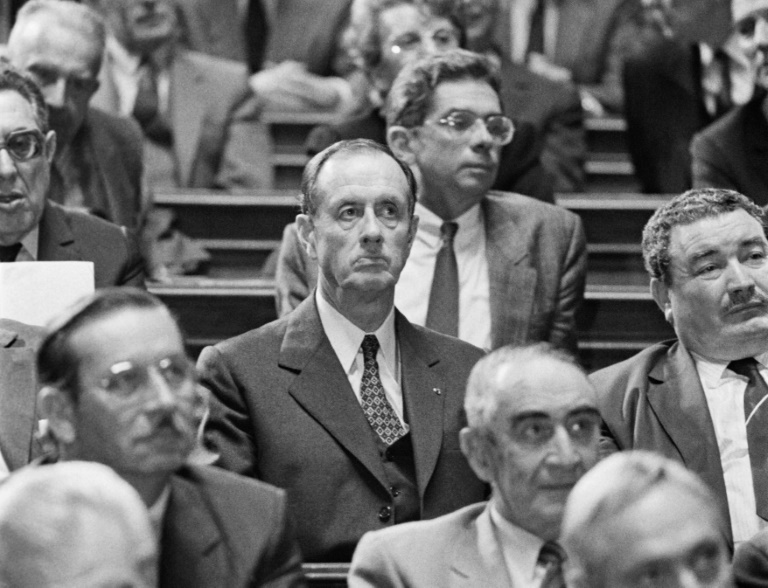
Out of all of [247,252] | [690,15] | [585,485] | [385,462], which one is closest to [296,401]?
[385,462]

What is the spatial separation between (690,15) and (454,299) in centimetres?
196

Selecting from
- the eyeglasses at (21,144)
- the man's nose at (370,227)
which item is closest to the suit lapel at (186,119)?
the eyeglasses at (21,144)

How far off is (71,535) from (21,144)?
1657 millimetres

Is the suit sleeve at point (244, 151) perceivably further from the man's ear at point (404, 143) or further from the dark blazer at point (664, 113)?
the man's ear at point (404, 143)

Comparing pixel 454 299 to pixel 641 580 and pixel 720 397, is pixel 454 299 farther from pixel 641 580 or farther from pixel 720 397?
pixel 641 580

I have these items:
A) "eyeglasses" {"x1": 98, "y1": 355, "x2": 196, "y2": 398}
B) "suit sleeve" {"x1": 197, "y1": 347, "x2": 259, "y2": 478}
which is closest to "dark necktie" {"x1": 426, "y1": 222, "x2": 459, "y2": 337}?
"suit sleeve" {"x1": 197, "y1": 347, "x2": 259, "y2": 478}

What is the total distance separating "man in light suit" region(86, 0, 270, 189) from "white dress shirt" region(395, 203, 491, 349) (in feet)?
4.27

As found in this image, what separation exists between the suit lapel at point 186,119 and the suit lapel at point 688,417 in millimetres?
2142

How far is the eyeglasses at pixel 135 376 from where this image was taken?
206cm

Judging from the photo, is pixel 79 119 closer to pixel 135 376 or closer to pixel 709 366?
pixel 709 366

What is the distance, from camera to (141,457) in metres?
2.06

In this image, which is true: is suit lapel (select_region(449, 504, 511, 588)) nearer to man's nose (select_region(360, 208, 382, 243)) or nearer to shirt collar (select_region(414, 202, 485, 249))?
man's nose (select_region(360, 208, 382, 243))

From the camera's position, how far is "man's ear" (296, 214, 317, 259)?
299 centimetres

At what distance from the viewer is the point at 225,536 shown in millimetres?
2115
